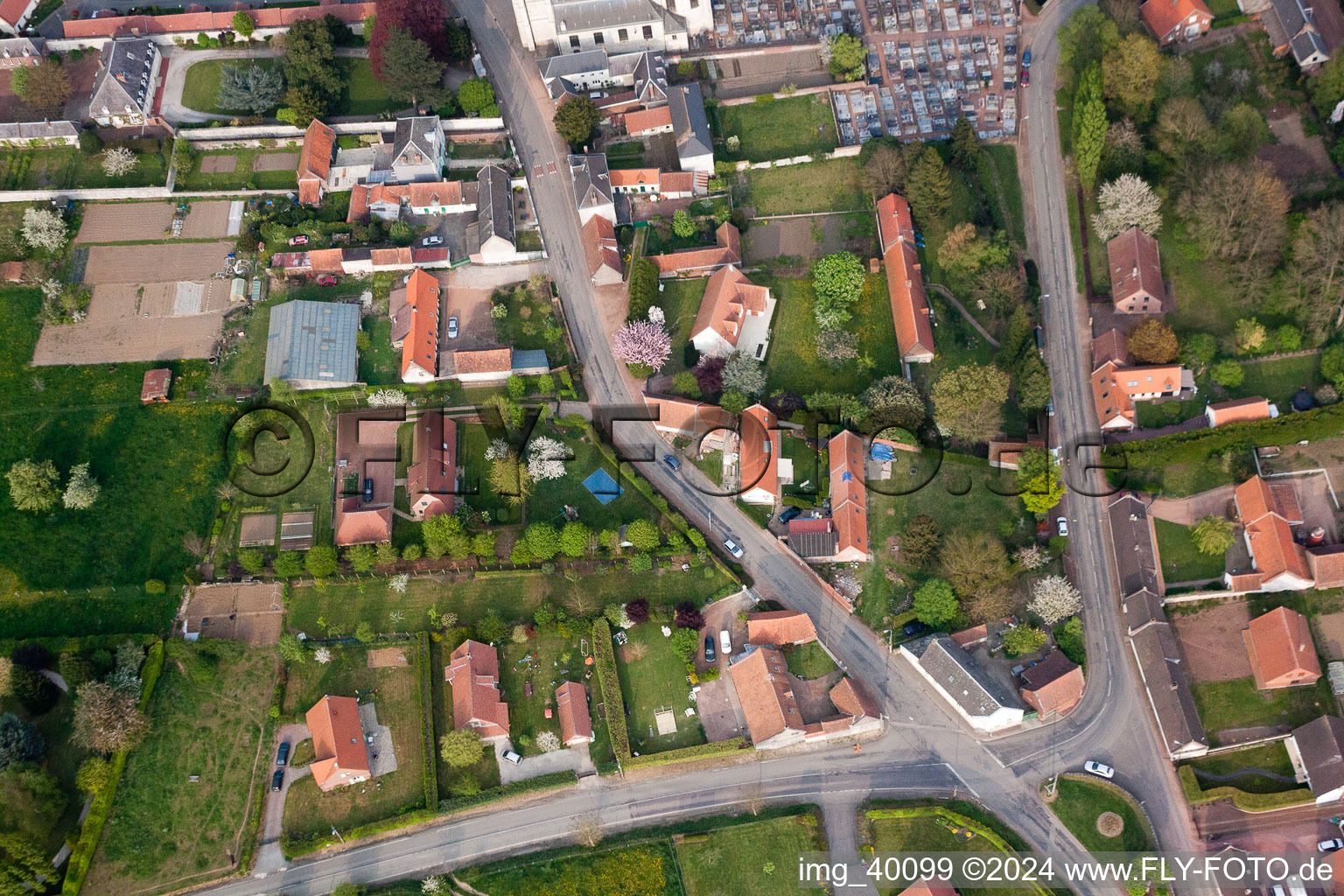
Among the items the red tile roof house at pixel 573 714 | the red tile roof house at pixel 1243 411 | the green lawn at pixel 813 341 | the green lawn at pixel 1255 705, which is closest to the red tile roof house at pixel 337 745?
the red tile roof house at pixel 573 714

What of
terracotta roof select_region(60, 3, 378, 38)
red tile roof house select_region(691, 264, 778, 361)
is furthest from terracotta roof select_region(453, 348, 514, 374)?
terracotta roof select_region(60, 3, 378, 38)

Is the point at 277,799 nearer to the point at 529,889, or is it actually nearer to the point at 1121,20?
the point at 529,889

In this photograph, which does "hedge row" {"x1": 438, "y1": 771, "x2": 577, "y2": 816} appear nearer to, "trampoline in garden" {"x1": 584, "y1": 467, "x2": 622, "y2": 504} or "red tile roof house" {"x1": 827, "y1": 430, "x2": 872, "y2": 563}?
"trampoline in garden" {"x1": 584, "y1": 467, "x2": 622, "y2": 504}

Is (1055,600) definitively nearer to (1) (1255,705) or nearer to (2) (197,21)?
(1) (1255,705)

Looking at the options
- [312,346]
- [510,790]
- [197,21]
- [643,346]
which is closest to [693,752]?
[510,790]

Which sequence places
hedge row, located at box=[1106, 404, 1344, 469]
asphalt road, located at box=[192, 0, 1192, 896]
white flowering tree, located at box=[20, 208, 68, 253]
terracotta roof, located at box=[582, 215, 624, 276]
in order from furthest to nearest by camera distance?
white flowering tree, located at box=[20, 208, 68, 253] → terracotta roof, located at box=[582, 215, 624, 276] → hedge row, located at box=[1106, 404, 1344, 469] → asphalt road, located at box=[192, 0, 1192, 896]

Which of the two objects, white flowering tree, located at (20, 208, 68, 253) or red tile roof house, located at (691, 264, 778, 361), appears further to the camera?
white flowering tree, located at (20, 208, 68, 253)
